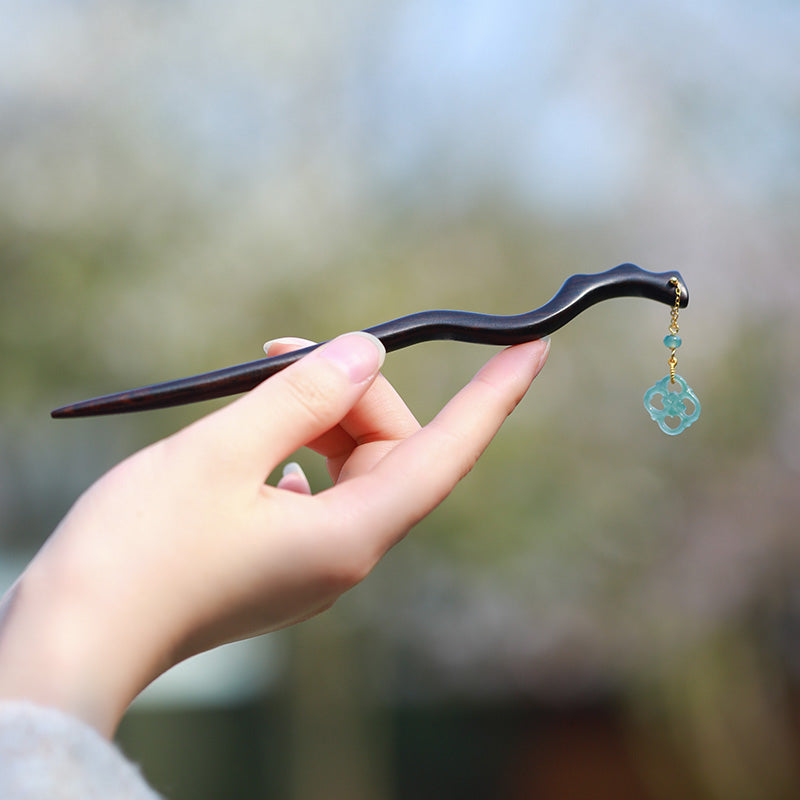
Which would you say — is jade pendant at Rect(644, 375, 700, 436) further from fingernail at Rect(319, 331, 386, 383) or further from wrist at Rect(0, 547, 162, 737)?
wrist at Rect(0, 547, 162, 737)

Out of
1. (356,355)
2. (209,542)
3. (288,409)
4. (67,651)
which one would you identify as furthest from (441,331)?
(67,651)

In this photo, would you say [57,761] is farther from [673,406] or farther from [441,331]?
[673,406]

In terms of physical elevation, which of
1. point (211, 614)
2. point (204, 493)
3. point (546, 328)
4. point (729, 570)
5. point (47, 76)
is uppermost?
point (47, 76)

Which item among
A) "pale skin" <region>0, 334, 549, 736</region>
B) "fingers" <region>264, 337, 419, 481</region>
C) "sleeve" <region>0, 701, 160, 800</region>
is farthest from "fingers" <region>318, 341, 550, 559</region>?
"sleeve" <region>0, 701, 160, 800</region>

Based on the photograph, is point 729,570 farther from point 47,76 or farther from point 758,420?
point 47,76

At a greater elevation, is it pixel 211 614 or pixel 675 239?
A: pixel 675 239

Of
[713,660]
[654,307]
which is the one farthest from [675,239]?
[713,660]

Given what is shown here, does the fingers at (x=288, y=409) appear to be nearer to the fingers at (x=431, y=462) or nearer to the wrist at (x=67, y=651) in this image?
the fingers at (x=431, y=462)
